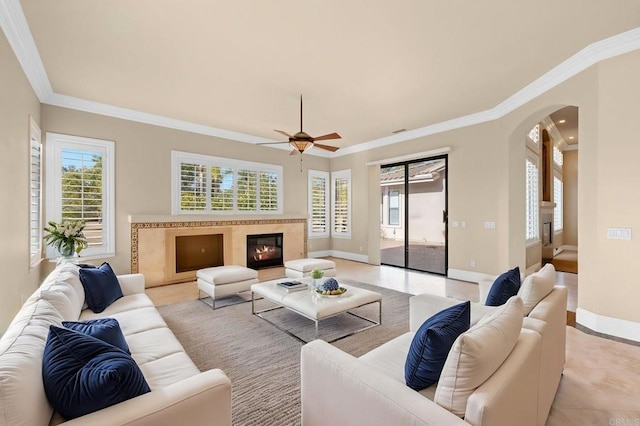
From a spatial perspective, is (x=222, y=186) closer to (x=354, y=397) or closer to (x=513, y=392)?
(x=354, y=397)

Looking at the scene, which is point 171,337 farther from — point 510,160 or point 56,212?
point 510,160

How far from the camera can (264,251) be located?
708 centimetres

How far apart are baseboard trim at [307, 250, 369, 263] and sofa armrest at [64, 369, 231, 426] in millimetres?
6488

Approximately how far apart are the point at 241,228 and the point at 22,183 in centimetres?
357

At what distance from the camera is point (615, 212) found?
317 centimetres

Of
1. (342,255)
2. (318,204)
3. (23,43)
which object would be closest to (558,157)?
(342,255)

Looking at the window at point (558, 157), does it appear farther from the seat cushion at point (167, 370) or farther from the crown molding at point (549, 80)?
the seat cushion at point (167, 370)

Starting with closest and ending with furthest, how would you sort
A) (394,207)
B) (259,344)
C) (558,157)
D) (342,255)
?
(259,344)
(342,255)
(558,157)
(394,207)

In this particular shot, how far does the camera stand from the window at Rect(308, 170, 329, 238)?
323 inches

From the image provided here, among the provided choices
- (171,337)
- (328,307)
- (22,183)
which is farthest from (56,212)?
(328,307)

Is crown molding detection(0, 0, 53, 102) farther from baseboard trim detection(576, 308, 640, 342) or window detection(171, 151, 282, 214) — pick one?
baseboard trim detection(576, 308, 640, 342)

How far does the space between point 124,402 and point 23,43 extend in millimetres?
3846

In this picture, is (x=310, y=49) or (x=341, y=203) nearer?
(x=310, y=49)

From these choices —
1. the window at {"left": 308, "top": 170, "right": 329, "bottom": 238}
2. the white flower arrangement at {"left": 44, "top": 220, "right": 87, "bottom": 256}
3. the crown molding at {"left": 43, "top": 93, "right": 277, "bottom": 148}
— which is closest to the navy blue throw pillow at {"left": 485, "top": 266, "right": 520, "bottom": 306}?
the white flower arrangement at {"left": 44, "top": 220, "right": 87, "bottom": 256}
